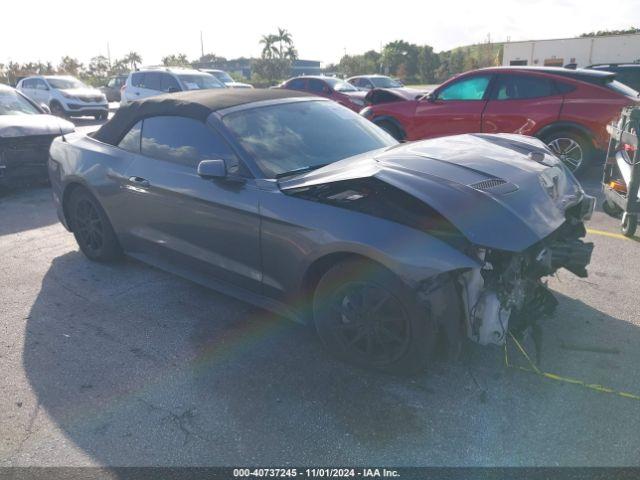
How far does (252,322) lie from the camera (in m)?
3.68

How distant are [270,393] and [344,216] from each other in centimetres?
108

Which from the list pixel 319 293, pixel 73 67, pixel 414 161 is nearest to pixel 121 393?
pixel 319 293

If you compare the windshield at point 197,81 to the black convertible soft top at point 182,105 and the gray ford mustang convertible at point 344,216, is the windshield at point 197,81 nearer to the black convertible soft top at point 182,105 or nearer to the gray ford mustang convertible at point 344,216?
the black convertible soft top at point 182,105

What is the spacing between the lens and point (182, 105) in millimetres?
3863

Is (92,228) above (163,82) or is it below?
below

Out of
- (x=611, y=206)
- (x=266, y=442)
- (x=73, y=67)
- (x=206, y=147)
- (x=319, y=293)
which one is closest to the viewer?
(x=266, y=442)

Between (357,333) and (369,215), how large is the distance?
2.30 feet

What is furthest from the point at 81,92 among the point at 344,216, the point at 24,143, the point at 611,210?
the point at 344,216

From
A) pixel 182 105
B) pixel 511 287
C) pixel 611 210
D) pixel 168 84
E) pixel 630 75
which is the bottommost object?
pixel 611 210

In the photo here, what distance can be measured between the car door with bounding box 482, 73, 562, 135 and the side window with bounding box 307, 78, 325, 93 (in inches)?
328

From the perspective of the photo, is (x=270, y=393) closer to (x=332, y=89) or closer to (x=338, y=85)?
(x=332, y=89)

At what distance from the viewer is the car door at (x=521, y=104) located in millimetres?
7500

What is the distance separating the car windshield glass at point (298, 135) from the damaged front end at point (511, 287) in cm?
A: 142

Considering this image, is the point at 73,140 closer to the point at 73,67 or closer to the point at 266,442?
the point at 266,442
